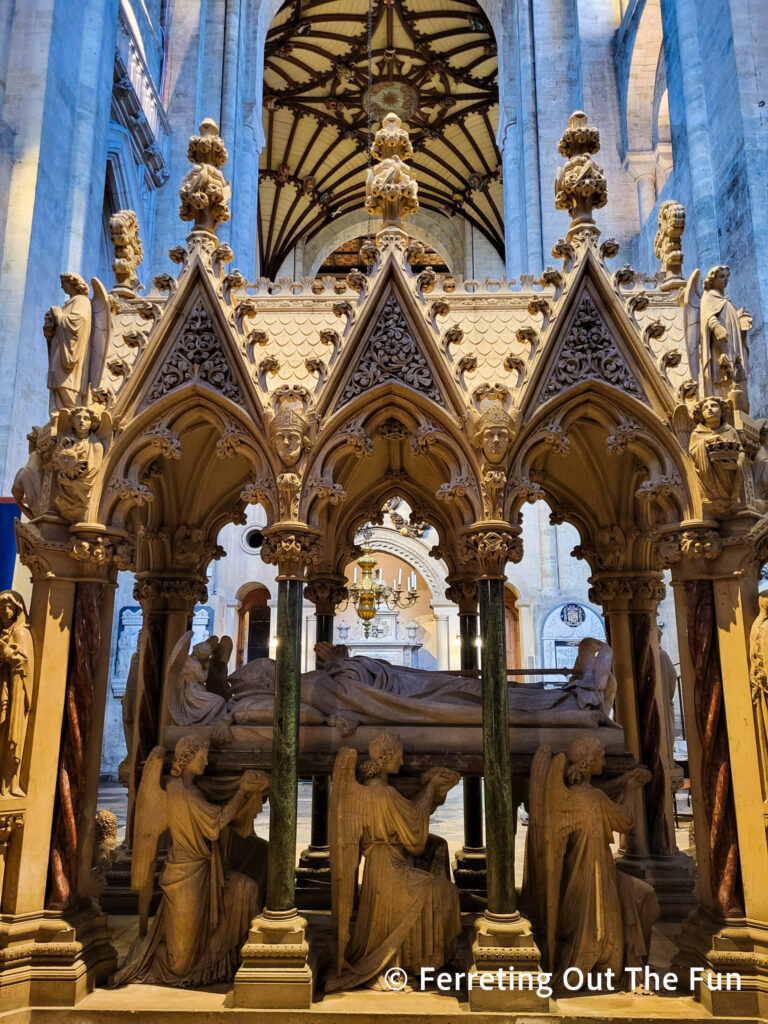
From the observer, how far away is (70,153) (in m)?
10.3

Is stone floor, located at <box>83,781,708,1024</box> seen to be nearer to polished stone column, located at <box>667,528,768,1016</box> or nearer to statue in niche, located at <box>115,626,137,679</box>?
polished stone column, located at <box>667,528,768,1016</box>

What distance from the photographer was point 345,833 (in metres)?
4.62

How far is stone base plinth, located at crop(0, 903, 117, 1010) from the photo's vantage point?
4.11 metres

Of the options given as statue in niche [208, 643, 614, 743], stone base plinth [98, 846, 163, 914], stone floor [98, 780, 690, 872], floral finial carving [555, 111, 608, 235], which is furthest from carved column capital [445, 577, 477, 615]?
stone base plinth [98, 846, 163, 914]

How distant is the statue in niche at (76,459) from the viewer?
4.68 m

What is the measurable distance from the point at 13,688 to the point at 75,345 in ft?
6.90

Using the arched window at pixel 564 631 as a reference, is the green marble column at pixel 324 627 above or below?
below

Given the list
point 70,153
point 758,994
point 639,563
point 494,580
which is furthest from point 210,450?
point 70,153

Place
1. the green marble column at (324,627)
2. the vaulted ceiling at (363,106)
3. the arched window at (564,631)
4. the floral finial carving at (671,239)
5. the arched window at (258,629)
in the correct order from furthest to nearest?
1. the arched window at (258,629)
2. the vaulted ceiling at (363,106)
3. the arched window at (564,631)
4. the green marble column at (324,627)
5. the floral finial carving at (671,239)

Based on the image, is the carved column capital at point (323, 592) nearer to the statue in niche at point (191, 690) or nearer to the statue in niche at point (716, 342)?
the statue in niche at point (191, 690)

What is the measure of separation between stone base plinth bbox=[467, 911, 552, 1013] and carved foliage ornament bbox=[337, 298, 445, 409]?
3.08 meters

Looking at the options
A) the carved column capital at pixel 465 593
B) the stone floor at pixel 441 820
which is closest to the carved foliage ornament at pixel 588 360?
the carved column capital at pixel 465 593

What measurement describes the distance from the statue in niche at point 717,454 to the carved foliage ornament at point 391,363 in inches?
62.1

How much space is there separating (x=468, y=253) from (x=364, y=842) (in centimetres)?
2752
